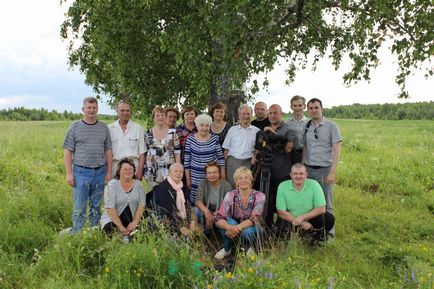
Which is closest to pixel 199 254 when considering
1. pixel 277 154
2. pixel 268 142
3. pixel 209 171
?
pixel 209 171

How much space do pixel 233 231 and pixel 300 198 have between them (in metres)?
1.09

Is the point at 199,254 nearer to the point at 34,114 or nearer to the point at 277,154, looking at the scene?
the point at 277,154

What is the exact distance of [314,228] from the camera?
626 cm

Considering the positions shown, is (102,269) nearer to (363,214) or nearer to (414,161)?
(363,214)

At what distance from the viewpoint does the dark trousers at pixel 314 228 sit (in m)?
6.16

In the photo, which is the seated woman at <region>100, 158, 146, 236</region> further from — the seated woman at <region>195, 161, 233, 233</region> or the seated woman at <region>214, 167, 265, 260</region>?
the seated woman at <region>214, 167, 265, 260</region>

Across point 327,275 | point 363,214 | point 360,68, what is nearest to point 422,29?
point 360,68

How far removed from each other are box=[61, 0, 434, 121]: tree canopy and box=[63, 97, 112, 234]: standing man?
5.08 ft

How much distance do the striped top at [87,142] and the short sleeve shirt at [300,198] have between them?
2.68 meters

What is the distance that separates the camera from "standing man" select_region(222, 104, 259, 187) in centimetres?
657

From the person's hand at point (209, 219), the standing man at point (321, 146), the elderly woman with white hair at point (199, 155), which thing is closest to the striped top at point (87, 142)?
the elderly woman with white hair at point (199, 155)

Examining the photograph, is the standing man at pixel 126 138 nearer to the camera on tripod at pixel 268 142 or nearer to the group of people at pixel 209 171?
the group of people at pixel 209 171

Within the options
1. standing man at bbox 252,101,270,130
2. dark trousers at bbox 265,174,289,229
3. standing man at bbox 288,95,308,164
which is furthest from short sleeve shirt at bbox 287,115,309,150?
dark trousers at bbox 265,174,289,229

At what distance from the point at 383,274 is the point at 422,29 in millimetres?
3919
